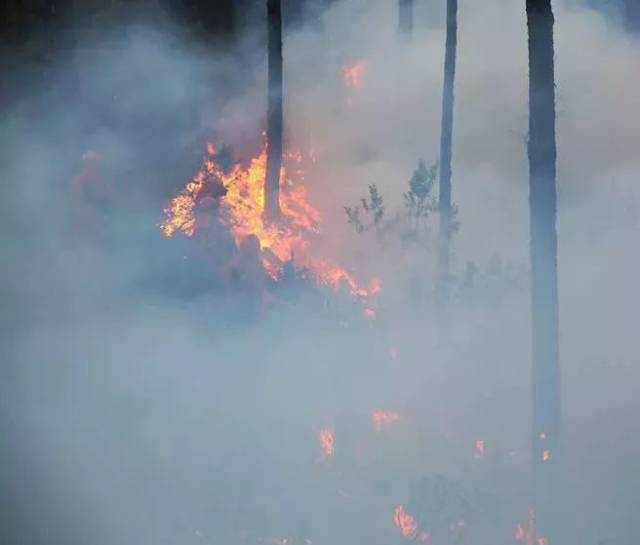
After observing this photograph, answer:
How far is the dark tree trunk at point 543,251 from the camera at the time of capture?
26.8 feet

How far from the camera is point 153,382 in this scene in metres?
10.6

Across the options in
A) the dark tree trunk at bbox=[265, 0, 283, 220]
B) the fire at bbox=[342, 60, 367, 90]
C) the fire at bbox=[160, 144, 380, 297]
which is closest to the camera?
the fire at bbox=[160, 144, 380, 297]

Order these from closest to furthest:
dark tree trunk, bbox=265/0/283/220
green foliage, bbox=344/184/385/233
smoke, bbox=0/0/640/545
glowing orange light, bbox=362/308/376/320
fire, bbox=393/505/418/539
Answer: fire, bbox=393/505/418/539 < smoke, bbox=0/0/640/545 < glowing orange light, bbox=362/308/376/320 < dark tree trunk, bbox=265/0/283/220 < green foliage, bbox=344/184/385/233

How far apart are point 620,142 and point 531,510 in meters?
16.0

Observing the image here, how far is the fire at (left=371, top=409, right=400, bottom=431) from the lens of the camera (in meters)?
10.5

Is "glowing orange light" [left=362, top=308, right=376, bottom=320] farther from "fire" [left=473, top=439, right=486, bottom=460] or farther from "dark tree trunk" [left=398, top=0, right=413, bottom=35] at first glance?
"dark tree trunk" [left=398, top=0, right=413, bottom=35]

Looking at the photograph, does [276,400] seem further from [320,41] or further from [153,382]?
[320,41]

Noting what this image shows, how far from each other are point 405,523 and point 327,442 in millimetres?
1769

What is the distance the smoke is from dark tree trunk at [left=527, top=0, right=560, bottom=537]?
0.95 m

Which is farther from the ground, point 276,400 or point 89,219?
point 89,219

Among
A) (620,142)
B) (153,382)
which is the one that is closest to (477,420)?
(153,382)

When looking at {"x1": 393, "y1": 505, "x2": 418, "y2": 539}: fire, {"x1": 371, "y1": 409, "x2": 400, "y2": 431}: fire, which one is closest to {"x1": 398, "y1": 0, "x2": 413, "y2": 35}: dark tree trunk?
{"x1": 371, "y1": 409, "x2": 400, "y2": 431}: fire

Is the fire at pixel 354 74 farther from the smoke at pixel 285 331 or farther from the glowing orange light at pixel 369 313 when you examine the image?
the glowing orange light at pixel 369 313

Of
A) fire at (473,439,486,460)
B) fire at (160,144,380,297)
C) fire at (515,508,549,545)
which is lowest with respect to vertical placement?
fire at (515,508,549,545)
